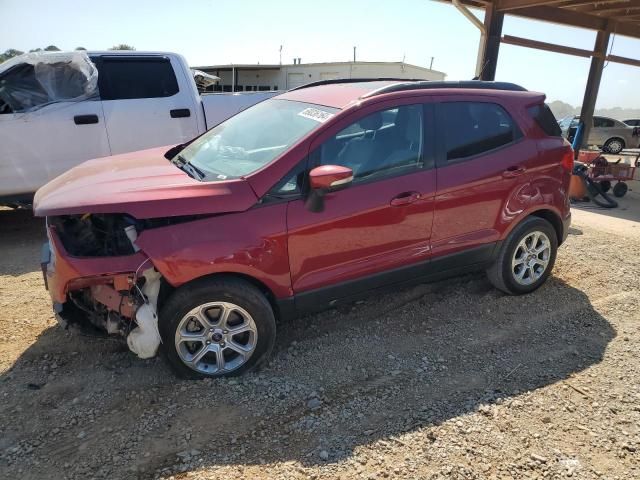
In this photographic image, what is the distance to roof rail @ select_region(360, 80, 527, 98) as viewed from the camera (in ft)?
11.2

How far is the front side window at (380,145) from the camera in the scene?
317 cm

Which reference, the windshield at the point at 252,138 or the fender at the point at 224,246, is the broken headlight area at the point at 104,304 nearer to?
the fender at the point at 224,246

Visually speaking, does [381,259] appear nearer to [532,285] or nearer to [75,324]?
[532,285]

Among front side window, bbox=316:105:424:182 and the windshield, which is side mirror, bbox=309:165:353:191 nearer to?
front side window, bbox=316:105:424:182

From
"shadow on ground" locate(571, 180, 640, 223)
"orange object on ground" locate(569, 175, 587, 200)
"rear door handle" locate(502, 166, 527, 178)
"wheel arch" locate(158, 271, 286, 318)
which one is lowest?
"shadow on ground" locate(571, 180, 640, 223)

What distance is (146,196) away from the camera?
284 cm

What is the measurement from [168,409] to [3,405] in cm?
100

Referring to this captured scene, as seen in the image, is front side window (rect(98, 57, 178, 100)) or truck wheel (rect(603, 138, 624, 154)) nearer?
front side window (rect(98, 57, 178, 100))

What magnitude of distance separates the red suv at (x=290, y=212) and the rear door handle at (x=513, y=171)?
0.01 m

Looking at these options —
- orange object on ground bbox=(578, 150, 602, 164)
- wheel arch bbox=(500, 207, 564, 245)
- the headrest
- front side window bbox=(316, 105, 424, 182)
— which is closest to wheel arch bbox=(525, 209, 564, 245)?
wheel arch bbox=(500, 207, 564, 245)

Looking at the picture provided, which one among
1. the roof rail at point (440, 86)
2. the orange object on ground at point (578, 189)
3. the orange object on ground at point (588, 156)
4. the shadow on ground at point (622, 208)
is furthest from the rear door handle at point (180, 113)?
the orange object on ground at point (588, 156)

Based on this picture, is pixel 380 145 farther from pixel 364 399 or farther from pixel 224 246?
pixel 364 399

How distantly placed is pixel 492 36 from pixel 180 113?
25.1ft

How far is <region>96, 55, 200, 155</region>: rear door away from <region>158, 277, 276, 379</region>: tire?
3536 millimetres
